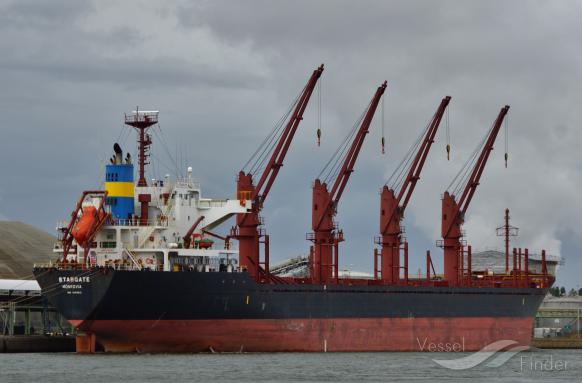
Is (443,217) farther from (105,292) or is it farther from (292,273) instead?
(105,292)

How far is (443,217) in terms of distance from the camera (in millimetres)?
86000

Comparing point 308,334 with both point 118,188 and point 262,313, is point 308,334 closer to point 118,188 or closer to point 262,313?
point 262,313

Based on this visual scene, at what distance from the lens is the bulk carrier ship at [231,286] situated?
2657 inches

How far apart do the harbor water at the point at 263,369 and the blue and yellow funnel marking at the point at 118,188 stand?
23.2 ft

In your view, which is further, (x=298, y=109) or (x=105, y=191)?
(x=298, y=109)

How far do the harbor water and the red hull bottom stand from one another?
3.30ft

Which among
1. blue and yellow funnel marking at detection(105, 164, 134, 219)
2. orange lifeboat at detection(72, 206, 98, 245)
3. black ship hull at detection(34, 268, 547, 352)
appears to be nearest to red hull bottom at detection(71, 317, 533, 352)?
black ship hull at detection(34, 268, 547, 352)

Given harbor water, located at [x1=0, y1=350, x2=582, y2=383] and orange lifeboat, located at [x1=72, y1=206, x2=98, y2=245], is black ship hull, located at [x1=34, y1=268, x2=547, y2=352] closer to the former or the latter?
harbor water, located at [x1=0, y1=350, x2=582, y2=383]

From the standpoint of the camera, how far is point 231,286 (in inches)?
2741

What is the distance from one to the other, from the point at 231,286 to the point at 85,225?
7.26 meters

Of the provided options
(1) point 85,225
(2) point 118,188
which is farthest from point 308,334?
(1) point 85,225

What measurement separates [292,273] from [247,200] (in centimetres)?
2310

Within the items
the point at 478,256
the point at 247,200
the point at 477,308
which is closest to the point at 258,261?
the point at 247,200

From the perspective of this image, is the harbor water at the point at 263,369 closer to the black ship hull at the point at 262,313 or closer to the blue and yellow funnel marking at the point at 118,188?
the black ship hull at the point at 262,313
